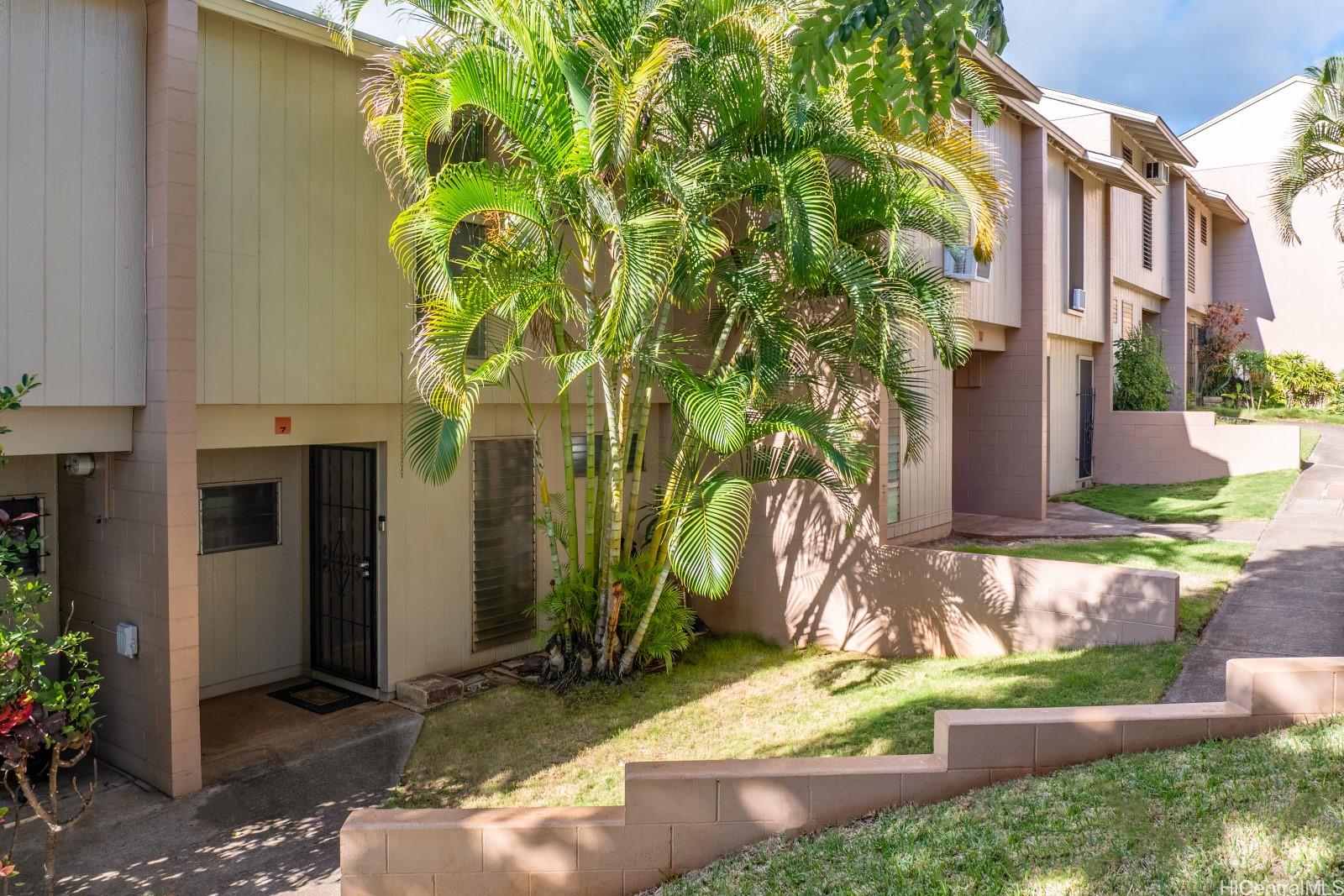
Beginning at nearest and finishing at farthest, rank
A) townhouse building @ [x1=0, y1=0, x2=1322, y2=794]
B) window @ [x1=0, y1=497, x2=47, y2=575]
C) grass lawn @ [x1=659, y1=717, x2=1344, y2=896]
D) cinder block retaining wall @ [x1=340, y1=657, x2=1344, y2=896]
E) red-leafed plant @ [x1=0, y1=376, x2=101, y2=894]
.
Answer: grass lawn @ [x1=659, y1=717, x2=1344, y2=896] → red-leafed plant @ [x1=0, y1=376, x2=101, y2=894] → cinder block retaining wall @ [x1=340, y1=657, x2=1344, y2=896] → townhouse building @ [x1=0, y1=0, x2=1322, y2=794] → window @ [x1=0, y1=497, x2=47, y2=575]

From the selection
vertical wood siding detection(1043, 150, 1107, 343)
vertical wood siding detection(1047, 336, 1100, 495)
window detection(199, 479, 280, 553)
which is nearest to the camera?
window detection(199, 479, 280, 553)

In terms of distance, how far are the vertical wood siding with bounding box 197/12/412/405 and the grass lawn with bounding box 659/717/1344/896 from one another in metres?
4.67

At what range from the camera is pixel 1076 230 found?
14914 mm

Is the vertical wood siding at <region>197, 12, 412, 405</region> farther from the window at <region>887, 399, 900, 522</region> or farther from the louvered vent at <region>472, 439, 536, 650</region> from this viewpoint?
the window at <region>887, 399, 900, 522</region>

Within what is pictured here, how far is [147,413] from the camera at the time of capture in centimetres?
641

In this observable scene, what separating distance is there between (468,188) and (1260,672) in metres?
5.27

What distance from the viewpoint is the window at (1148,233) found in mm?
18375

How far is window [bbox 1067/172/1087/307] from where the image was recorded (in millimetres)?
14820

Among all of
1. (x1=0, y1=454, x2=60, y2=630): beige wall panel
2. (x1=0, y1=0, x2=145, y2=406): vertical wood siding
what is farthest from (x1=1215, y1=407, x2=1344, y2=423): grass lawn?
(x1=0, y1=454, x2=60, y2=630): beige wall panel

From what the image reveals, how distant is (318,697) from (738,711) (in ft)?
12.1

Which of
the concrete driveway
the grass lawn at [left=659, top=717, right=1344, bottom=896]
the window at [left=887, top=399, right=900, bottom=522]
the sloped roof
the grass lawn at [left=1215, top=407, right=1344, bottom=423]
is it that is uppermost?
the sloped roof

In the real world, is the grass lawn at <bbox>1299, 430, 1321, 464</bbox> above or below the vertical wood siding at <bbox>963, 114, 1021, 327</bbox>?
below

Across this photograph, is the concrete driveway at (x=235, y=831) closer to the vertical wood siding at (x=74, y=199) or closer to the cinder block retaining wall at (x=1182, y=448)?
the vertical wood siding at (x=74, y=199)

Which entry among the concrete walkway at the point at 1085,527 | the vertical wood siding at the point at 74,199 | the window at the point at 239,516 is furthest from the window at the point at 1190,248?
the vertical wood siding at the point at 74,199
